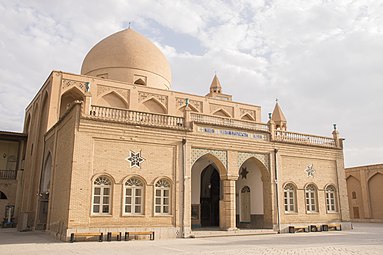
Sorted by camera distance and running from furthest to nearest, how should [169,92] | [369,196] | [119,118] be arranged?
[369,196] → [169,92] → [119,118]

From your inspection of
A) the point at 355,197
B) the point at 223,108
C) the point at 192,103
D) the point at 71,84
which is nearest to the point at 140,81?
the point at 192,103

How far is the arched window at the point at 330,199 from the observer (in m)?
21.0

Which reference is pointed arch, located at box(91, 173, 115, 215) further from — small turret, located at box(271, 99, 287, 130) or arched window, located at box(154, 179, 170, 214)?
small turret, located at box(271, 99, 287, 130)

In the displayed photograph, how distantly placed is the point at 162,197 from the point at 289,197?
7.67 metres

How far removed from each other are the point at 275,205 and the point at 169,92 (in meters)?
10.4

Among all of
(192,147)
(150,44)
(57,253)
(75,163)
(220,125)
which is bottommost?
(57,253)

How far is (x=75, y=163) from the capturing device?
14.3 meters

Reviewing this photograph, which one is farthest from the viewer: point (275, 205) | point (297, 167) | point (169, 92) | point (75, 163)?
point (169, 92)

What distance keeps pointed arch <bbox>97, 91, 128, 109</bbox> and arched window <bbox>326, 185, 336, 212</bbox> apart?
13.4 metres

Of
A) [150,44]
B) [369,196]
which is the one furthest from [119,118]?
[369,196]

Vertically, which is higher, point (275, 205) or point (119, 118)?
point (119, 118)

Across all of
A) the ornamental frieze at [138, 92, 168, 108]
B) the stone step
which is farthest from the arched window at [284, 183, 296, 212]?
the ornamental frieze at [138, 92, 168, 108]

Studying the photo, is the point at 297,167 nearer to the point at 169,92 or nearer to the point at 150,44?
the point at 169,92

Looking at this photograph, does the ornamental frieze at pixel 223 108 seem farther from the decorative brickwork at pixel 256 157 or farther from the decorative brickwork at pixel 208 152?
the decorative brickwork at pixel 208 152
